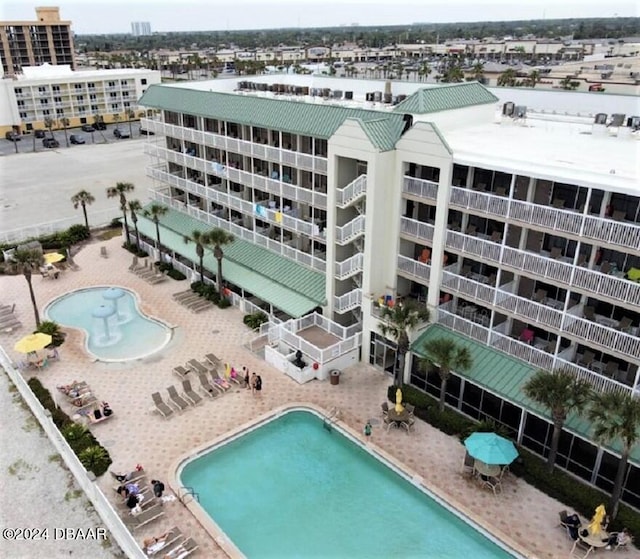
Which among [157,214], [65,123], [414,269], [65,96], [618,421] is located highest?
[65,96]

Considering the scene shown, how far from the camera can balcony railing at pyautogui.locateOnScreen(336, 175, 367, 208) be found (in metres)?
29.9

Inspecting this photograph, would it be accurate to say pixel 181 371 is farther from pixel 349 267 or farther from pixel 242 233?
pixel 242 233

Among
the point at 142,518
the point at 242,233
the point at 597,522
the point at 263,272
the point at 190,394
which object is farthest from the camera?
the point at 242,233

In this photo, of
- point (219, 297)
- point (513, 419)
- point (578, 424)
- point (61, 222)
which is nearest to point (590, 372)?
point (578, 424)

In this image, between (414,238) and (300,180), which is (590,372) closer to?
(414,238)

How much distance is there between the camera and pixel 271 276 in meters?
37.3

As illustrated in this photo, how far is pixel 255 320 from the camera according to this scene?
119ft

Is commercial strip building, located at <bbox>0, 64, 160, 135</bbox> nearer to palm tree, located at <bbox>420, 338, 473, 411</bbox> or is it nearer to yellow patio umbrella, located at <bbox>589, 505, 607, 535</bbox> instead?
palm tree, located at <bbox>420, 338, 473, 411</bbox>

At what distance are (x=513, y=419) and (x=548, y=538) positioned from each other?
5821 millimetres

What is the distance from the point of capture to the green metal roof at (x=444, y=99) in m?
31.1

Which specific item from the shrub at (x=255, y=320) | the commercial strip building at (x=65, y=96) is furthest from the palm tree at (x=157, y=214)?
the commercial strip building at (x=65, y=96)

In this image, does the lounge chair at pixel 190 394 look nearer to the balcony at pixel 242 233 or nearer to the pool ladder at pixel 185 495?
the pool ladder at pixel 185 495

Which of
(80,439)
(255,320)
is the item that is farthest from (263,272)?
(80,439)

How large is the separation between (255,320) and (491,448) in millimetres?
18010
